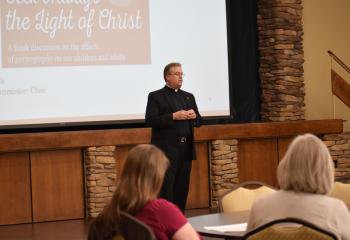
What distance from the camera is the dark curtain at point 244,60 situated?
9.33m

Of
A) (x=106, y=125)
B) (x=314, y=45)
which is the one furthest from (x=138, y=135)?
(x=314, y=45)

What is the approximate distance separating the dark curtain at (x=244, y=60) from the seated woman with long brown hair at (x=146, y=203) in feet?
20.2

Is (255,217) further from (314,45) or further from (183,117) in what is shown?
(314,45)

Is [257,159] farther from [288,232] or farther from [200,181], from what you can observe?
[288,232]

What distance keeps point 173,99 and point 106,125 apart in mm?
1922

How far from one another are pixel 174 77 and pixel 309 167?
3.66 m

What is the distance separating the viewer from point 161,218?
3.12 m

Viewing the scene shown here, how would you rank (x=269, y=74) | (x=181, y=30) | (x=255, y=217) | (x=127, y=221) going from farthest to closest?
(x=269, y=74), (x=181, y=30), (x=255, y=217), (x=127, y=221)

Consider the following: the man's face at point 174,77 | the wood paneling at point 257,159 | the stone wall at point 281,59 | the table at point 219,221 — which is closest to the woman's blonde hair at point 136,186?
the table at point 219,221

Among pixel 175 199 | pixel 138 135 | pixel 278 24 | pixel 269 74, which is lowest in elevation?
pixel 175 199

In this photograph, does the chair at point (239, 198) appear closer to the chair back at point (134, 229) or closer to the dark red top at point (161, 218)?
the dark red top at point (161, 218)

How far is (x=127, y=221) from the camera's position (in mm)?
3020

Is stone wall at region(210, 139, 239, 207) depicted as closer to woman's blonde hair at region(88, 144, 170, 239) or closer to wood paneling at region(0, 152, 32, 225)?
wood paneling at region(0, 152, 32, 225)

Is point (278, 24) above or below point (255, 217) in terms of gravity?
above
